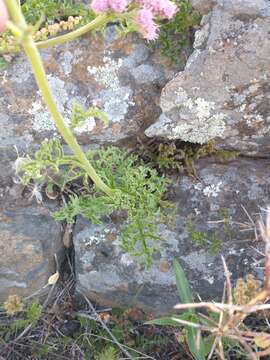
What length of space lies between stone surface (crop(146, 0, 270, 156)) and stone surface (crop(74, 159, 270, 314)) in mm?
191

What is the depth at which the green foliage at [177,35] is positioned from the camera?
279 cm

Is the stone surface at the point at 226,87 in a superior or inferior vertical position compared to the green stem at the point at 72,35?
inferior

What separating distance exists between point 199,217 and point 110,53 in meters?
0.97

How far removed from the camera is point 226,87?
8.73 feet

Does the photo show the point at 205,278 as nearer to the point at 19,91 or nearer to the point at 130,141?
the point at 130,141

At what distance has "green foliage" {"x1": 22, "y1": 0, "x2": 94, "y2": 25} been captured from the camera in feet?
9.27

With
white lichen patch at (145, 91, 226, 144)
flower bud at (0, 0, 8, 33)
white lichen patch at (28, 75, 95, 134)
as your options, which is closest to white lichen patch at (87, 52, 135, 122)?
white lichen patch at (28, 75, 95, 134)

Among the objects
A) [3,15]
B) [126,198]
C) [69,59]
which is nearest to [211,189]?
[126,198]

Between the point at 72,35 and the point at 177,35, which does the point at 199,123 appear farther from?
the point at 72,35

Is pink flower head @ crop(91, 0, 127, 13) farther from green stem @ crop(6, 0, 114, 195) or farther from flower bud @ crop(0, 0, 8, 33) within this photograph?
flower bud @ crop(0, 0, 8, 33)

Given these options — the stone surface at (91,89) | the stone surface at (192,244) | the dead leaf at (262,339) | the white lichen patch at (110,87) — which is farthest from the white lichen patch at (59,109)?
the dead leaf at (262,339)

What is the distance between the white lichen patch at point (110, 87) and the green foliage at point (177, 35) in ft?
0.81

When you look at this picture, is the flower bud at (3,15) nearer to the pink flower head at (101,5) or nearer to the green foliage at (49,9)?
the pink flower head at (101,5)

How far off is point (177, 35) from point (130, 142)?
600 millimetres
